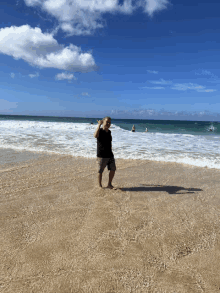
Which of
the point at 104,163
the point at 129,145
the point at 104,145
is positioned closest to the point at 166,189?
the point at 104,163

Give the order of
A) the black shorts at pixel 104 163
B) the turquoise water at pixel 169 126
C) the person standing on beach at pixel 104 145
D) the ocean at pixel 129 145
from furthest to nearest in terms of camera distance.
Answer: the turquoise water at pixel 169 126 < the ocean at pixel 129 145 < the black shorts at pixel 104 163 < the person standing on beach at pixel 104 145

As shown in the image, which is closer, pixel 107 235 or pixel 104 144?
pixel 107 235

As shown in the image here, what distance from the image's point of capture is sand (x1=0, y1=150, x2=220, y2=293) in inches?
95.3

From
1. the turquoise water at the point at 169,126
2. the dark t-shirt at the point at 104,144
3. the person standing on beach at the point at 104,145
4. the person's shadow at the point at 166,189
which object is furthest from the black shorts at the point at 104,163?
the turquoise water at the point at 169,126

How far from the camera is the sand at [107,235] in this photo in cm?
242

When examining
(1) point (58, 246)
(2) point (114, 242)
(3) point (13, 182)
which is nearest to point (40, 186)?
(3) point (13, 182)

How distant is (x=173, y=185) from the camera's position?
588 centimetres

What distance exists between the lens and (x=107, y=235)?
3271 millimetres

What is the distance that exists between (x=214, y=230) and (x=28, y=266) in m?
3.13

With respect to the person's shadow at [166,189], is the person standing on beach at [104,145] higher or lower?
higher

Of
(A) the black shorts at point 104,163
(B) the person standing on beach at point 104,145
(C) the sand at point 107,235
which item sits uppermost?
(B) the person standing on beach at point 104,145

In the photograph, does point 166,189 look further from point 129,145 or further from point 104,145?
point 129,145

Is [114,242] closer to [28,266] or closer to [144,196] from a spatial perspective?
[28,266]

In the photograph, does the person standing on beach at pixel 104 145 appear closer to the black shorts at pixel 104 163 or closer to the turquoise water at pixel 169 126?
the black shorts at pixel 104 163
